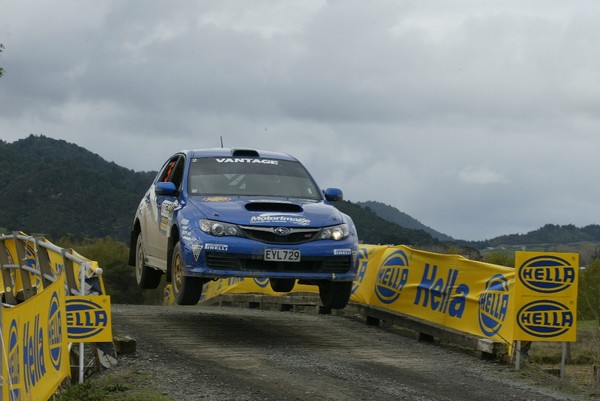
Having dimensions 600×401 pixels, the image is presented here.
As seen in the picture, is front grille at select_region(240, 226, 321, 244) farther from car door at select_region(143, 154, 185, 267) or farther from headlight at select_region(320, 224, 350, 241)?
car door at select_region(143, 154, 185, 267)

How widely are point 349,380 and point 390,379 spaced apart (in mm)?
471

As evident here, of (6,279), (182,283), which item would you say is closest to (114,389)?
(182,283)

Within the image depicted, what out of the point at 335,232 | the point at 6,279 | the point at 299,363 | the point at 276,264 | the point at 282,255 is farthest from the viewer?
the point at 6,279

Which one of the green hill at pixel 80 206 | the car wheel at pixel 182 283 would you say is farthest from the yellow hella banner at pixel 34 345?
the green hill at pixel 80 206

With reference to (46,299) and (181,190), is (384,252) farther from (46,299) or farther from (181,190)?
(46,299)

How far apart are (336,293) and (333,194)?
52.0 inches

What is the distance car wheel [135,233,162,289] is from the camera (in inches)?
554

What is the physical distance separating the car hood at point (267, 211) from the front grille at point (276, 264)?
0.41 meters

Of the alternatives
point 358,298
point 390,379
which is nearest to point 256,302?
point 358,298

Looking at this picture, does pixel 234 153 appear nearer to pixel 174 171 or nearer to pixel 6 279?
pixel 174 171

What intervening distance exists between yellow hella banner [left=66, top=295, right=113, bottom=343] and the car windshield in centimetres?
309

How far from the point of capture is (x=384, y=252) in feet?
50.0

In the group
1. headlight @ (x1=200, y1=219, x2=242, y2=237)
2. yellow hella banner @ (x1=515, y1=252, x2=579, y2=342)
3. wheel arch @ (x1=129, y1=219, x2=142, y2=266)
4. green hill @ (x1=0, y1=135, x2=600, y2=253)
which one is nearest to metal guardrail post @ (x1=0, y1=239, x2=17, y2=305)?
wheel arch @ (x1=129, y1=219, x2=142, y2=266)

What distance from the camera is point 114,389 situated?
8.86m
